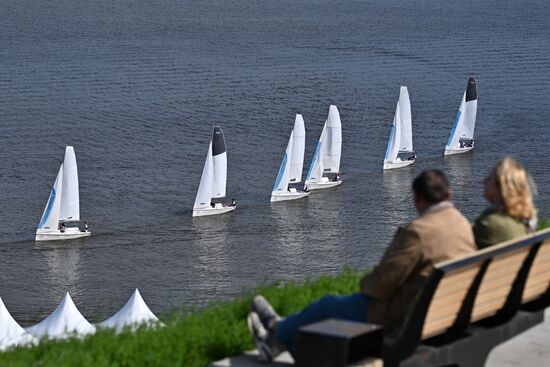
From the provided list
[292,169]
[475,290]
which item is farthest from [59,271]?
[475,290]

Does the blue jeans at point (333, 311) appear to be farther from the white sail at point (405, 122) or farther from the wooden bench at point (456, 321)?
the white sail at point (405, 122)

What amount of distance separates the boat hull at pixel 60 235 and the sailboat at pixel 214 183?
215 inches

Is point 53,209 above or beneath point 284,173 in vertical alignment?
beneath

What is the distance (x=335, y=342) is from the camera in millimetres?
6758

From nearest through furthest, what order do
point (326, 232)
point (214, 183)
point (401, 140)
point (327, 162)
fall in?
point (326, 232)
point (214, 183)
point (327, 162)
point (401, 140)

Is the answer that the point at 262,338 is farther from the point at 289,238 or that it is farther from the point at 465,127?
the point at 465,127

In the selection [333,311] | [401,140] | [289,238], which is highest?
[401,140]

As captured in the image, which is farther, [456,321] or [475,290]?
[456,321]

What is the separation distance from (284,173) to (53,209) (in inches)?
447

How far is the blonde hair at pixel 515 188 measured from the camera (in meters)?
7.35

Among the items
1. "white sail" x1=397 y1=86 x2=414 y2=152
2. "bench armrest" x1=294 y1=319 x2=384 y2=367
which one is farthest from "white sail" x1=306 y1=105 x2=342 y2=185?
"bench armrest" x1=294 y1=319 x2=384 y2=367

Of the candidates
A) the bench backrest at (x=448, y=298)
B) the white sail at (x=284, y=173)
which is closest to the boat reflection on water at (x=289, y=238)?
the white sail at (x=284, y=173)

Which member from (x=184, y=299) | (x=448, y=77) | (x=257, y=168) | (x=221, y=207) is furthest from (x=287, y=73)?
(x=184, y=299)

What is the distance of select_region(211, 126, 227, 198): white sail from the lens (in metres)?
57.0
